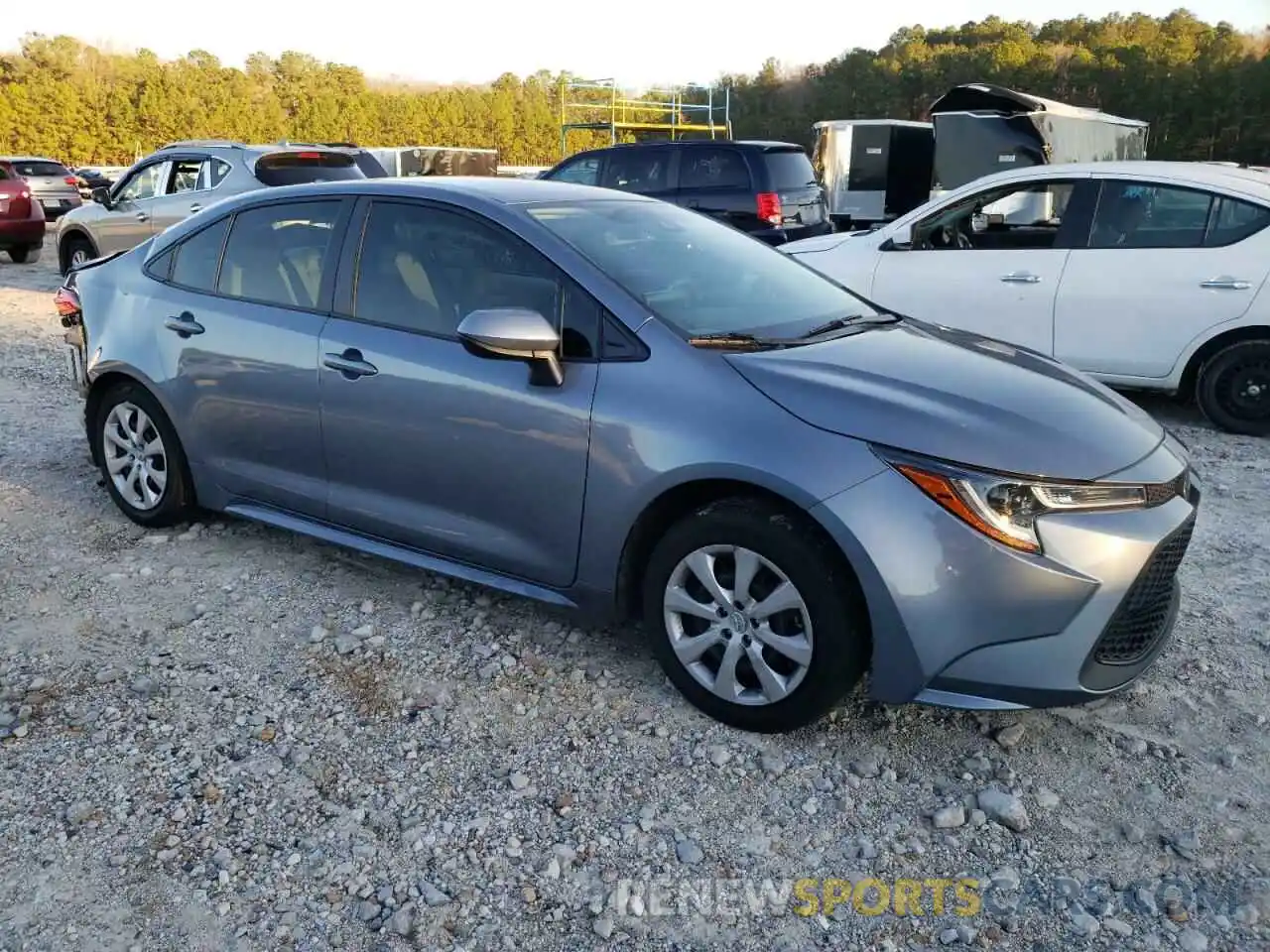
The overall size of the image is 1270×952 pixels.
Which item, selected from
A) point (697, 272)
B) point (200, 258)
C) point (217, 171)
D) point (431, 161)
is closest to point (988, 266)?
point (697, 272)

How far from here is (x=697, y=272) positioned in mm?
3768

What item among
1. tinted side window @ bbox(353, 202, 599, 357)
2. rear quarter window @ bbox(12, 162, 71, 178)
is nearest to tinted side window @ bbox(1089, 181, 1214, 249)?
tinted side window @ bbox(353, 202, 599, 357)

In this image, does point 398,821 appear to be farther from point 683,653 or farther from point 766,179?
point 766,179

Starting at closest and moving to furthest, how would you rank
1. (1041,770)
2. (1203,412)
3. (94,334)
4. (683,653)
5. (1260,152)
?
1. (1041,770)
2. (683,653)
3. (94,334)
4. (1203,412)
5. (1260,152)

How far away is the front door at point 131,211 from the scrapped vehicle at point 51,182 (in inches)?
430

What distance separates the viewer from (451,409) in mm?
3531

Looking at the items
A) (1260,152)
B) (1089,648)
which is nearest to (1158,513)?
Answer: (1089,648)

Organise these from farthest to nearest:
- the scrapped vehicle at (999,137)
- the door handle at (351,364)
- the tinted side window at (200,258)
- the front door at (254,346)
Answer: the scrapped vehicle at (999,137)
the tinted side window at (200,258)
the front door at (254,346)
the door handle at (351,364)

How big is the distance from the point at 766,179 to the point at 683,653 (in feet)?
29.4

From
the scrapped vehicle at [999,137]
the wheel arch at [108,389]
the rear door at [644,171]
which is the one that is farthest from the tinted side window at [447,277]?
the scrapped vehicle at [999,137]

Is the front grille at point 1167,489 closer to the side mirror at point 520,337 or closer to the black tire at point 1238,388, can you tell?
the side mirror at point 520,337

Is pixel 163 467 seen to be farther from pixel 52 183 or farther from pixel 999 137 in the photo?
pixel 52 183

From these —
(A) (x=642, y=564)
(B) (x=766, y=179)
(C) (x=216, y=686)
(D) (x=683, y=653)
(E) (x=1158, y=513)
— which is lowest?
(C) (x=216, y=686)

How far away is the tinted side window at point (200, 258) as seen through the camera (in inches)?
175
